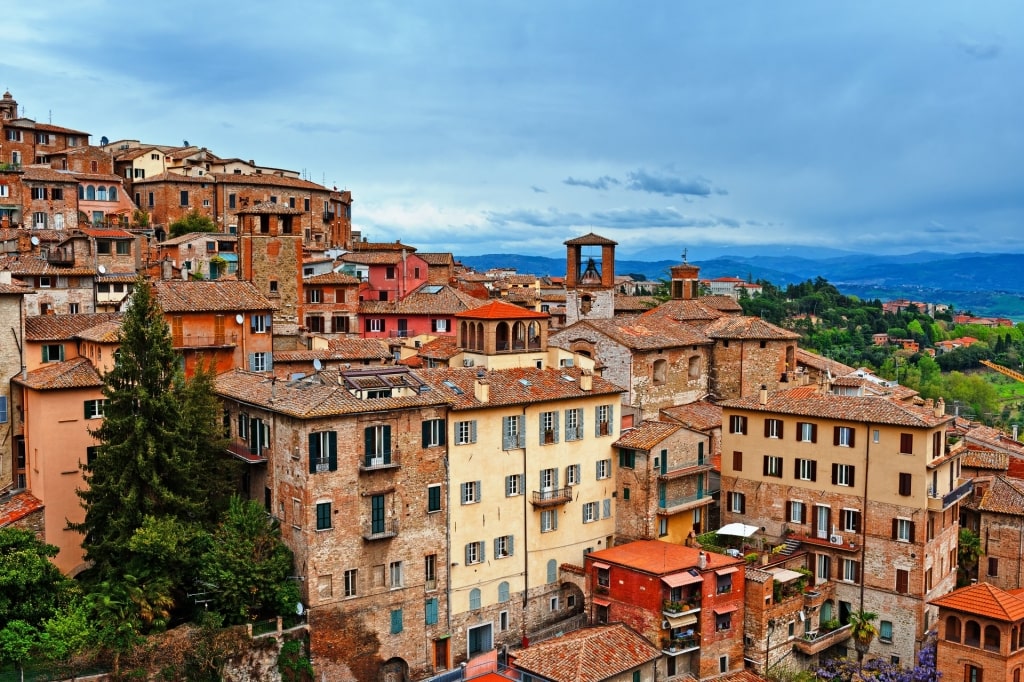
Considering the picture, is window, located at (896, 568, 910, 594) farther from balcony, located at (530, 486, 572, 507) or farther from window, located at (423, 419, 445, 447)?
window, located at (423, 419, 445, 447)

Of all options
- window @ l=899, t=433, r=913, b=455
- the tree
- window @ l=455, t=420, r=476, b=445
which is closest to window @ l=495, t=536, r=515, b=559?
window @ l=455, t=420, r=476, b=445

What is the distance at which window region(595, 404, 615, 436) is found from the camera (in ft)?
150

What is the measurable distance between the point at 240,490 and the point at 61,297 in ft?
75.0

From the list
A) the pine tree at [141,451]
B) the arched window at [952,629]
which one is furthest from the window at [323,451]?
the arched window at [952,629]

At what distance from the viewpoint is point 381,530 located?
38219 mm

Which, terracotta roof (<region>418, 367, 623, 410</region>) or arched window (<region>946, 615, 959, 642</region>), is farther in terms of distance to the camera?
arched window (<region>946, 615, 959, 642</region>)

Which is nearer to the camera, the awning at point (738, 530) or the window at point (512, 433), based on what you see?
the window at point (512, 433)

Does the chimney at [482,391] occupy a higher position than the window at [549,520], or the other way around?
the chimney at [482,391]

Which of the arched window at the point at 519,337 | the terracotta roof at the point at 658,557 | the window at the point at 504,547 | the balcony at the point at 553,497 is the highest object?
the arched window at the point at 519,337

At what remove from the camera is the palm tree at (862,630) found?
4359cm

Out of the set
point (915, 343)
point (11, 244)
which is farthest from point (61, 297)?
point (915, 343)

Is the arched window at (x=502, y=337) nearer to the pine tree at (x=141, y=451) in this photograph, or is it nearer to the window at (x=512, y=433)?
the window at (x=512, y=433)

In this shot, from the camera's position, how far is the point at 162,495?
35969 mm

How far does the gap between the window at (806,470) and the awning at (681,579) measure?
1004 cm
